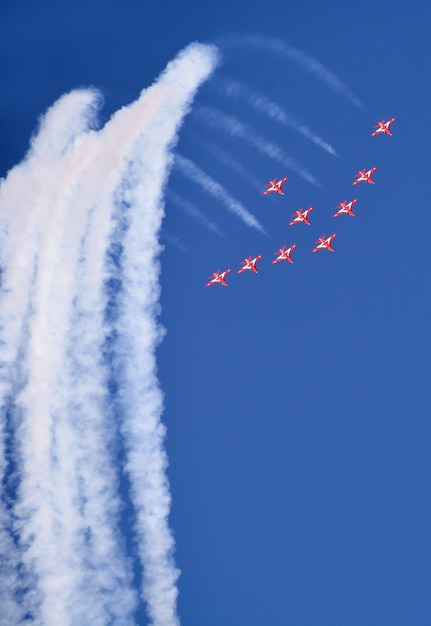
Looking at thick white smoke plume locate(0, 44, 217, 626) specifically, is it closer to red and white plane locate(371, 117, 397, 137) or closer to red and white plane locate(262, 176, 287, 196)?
red and white plane locate(262, 176, 287, 196)

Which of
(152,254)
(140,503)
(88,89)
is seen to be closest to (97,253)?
(152,254)

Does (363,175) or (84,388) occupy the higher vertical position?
(363,175)

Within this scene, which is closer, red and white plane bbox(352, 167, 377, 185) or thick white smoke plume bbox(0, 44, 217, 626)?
thick white smoke plume bbox(0, 44, 217, 626)

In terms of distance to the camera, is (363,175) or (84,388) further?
(363,175)

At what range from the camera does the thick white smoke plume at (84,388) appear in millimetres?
46188

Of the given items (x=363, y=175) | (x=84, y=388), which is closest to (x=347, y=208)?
(x=363, y=175)

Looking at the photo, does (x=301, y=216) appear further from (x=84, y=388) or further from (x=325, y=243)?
(x=84, y=388)

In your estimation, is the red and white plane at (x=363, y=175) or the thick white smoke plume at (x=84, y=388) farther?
the red and white plane at (x=363, y=175)

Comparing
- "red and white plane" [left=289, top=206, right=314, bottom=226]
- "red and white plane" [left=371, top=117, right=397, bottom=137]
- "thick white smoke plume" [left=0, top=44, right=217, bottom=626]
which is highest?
"red and white plane" [left=371, top=117, right=397, bottom=137]

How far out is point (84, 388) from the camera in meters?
46.4

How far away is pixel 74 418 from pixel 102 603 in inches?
374

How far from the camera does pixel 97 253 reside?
A: 46.7m

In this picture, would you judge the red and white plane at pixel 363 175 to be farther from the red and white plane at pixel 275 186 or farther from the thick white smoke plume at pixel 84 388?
the thick white smoke plume at pixel 84 388

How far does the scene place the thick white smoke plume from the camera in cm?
4619
